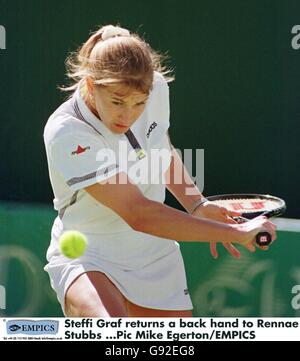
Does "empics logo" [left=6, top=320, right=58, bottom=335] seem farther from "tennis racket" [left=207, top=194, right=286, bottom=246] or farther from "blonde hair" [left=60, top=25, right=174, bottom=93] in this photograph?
"blonde hair" [left=60, top=25, right=174, bottom=93]

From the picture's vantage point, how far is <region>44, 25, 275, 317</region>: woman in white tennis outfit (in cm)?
279

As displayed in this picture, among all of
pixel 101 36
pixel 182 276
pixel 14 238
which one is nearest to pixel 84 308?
pixel 182 276

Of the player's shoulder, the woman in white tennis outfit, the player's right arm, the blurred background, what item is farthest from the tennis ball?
the blurred background

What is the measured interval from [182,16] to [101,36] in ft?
4.28

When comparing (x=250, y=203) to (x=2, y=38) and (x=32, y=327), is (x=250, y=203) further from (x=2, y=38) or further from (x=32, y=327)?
(x=2, y=38)

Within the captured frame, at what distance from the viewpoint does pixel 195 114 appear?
13.9 ft

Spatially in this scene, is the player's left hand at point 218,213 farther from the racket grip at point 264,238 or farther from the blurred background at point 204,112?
the blurred background at point 204,112

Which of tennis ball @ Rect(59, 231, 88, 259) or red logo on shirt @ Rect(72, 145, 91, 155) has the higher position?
red logo on shirt @ Rect(72, 145, 91, 155)

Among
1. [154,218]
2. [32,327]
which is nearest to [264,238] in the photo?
[154,218]

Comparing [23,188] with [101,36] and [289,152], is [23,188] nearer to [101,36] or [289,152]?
[289,152]

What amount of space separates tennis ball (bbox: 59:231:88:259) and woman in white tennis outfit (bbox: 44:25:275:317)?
0.04 metres

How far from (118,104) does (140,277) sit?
586 mm

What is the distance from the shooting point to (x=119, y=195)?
2793 mm

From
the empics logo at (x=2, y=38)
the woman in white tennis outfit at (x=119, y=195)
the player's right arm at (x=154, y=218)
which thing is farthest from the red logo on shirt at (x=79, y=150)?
the empics logo at (x=2, y=38)
